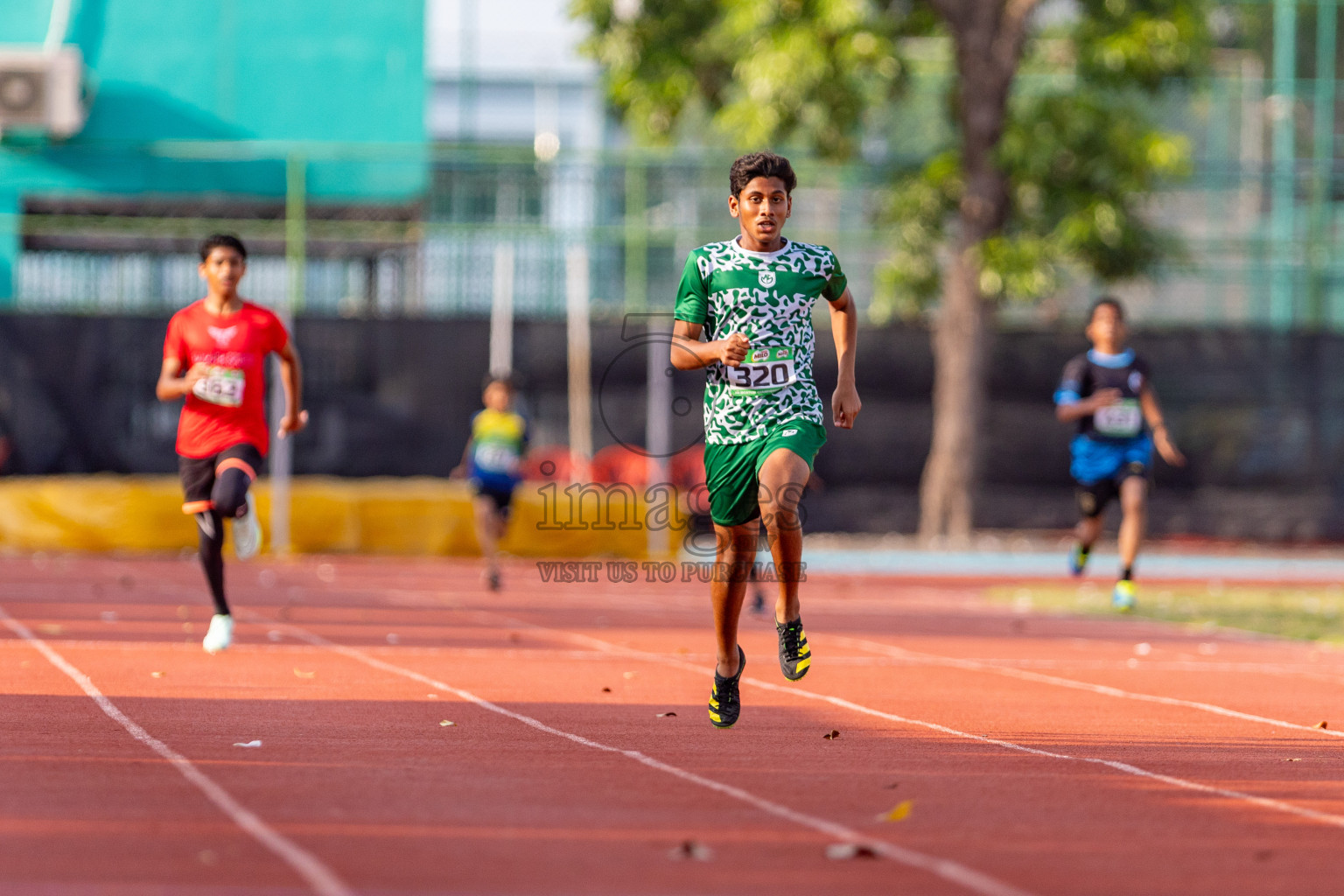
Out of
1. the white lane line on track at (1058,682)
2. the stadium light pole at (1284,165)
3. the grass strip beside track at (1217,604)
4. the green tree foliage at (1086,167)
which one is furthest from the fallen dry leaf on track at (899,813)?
the stadium light pole at (1284,165)

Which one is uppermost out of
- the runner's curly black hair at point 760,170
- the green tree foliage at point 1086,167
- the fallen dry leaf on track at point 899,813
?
the green tree foliage at point 1086,167

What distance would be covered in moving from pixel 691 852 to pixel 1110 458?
33.3 ft

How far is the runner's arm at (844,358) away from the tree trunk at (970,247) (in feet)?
47.0

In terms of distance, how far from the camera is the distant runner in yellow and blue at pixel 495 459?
1627 cm

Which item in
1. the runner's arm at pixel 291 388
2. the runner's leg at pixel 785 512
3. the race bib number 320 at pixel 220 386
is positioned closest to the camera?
the runner's leg at pixel 785 512

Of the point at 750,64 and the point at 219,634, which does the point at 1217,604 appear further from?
the point at 219,634

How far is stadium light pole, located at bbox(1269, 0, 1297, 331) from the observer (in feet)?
84.6

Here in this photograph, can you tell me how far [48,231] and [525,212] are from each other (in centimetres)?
579

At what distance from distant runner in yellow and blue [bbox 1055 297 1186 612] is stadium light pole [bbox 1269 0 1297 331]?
444 inches

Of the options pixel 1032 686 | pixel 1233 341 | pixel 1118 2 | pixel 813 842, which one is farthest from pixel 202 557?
pixel 1233 341

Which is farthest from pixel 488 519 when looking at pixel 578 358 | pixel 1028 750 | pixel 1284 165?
pixel 1284 165

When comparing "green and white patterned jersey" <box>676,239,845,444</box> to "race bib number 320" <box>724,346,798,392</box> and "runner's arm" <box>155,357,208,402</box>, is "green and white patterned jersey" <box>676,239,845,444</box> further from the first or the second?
"runner's arm" <box>155,357,208,402</box>

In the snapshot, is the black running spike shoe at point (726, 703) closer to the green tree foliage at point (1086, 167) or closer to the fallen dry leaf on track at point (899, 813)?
the fallen dry leaf on track at point (899, 813)

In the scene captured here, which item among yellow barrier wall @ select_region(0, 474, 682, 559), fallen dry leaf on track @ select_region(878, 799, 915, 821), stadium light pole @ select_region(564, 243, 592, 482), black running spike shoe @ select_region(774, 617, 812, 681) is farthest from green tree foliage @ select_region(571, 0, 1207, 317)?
fallen dry leaf on track @ select_region(878, 799, 915, 821)
